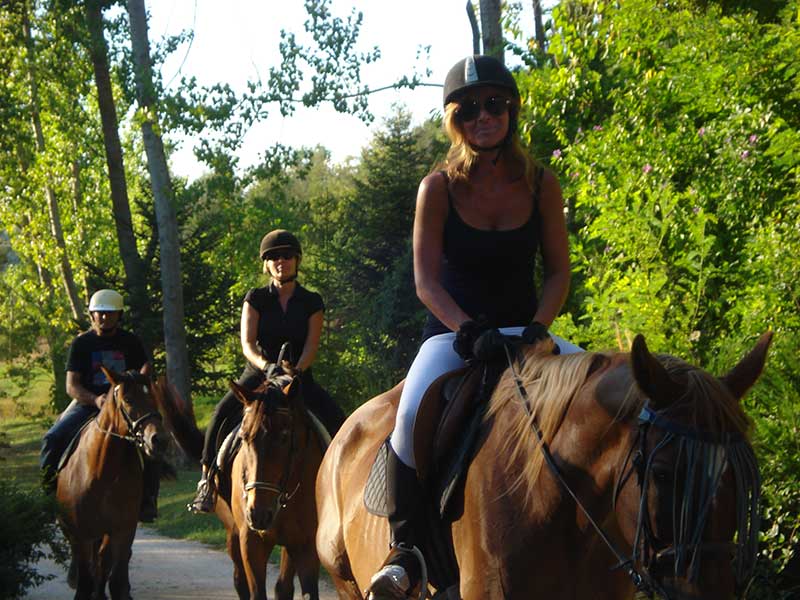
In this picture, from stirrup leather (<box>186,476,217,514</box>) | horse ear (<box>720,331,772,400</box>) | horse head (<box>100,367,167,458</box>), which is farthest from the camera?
horse head (<box>100,367,167,458</box>)

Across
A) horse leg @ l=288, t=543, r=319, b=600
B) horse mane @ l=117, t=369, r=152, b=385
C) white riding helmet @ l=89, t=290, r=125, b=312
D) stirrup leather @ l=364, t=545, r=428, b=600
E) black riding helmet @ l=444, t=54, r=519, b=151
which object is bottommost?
horse leg @ l=288, t=543, r=319, b=600

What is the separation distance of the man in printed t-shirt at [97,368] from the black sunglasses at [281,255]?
215 centimetres

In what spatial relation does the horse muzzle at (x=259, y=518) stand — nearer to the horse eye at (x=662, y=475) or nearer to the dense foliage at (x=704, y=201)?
the dense foliage at (x=704, y=201)

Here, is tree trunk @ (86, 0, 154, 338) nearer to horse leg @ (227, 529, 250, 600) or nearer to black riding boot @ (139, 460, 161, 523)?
black riding boot @ (139, 460, 161, 523)

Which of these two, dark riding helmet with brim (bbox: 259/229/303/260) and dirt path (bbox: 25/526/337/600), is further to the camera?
dirt path (bbox: 25/526/337/600)

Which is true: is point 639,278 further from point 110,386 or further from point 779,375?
point 110,386

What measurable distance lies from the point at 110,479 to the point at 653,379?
26.2 feet

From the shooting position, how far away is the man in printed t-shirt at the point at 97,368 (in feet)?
36.1

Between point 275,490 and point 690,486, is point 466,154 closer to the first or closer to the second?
point 690,486

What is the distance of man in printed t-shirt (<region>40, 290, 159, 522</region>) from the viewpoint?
11.0 metres

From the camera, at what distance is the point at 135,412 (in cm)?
1030

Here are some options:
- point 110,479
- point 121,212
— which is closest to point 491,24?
point 110,479

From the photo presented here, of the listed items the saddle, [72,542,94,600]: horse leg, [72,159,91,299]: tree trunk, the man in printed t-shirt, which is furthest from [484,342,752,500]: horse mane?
[72,159,91,299]: tree trunk

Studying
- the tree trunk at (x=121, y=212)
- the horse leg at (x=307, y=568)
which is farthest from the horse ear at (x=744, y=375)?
the tree trunk at (x=121, y=212)
